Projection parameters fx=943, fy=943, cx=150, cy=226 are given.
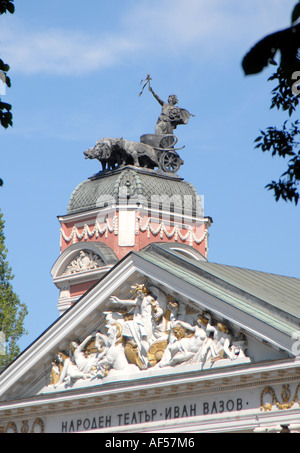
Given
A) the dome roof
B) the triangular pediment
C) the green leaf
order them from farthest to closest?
the dome roof
the triangular pediment
the green leaf

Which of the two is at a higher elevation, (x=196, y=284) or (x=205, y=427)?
(x=196, y=284)

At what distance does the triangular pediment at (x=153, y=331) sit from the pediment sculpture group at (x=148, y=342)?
3cm

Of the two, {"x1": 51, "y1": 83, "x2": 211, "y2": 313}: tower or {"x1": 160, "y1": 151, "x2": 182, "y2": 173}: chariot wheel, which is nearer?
{"x1": 51, "y1": 83, "x2": 211, "y2": 313}: tower

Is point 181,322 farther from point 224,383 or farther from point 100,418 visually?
point 100,418

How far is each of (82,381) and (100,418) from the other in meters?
1.28

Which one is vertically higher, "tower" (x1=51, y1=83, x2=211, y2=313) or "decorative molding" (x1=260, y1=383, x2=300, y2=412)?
"tower" (x1=51, y1=83, x2=211, y2=313)

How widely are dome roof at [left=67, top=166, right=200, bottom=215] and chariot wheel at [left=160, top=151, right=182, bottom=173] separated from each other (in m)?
0.79

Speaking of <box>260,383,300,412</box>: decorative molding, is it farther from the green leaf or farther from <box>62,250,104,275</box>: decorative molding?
<box>62,250,104,275</box>: decorative molding

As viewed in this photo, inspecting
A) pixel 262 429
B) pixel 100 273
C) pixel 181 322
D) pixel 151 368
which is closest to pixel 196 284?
pixel 181 322

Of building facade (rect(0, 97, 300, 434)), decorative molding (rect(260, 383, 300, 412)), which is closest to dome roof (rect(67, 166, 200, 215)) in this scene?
building facade (rect(0, 97, 300, 434))

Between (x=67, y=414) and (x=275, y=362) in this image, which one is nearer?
(x=275, y=362)

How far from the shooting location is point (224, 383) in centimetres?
2333

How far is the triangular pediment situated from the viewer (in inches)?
912

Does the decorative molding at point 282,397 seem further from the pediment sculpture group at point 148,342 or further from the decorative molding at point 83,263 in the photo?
the decorative molding at point 83,263
